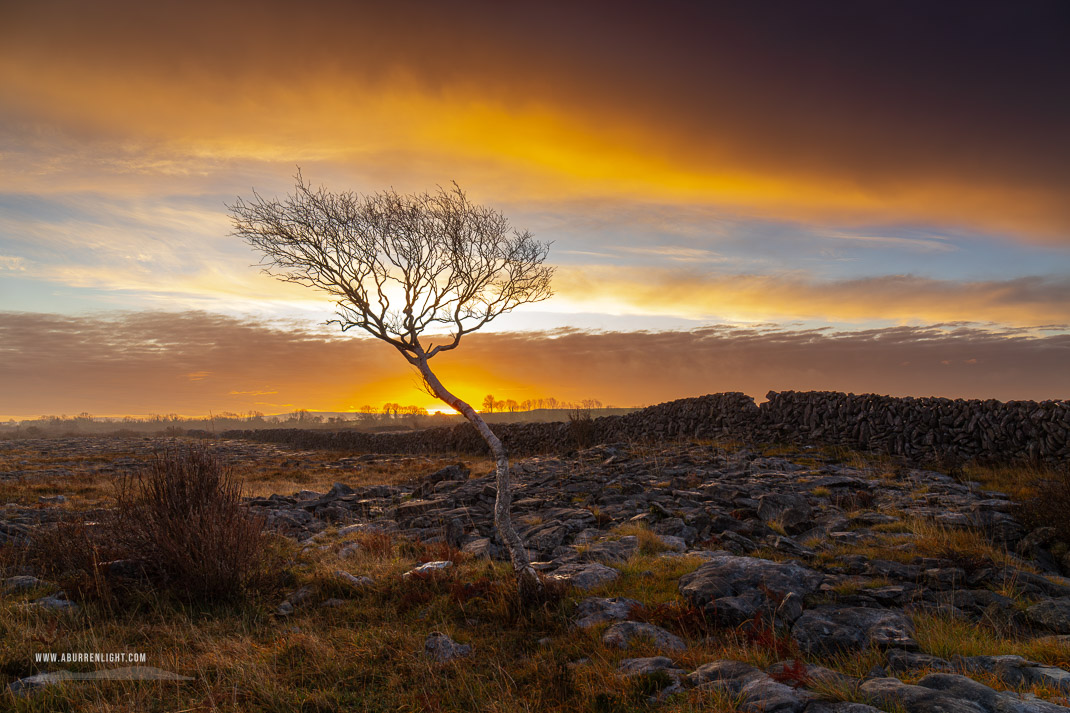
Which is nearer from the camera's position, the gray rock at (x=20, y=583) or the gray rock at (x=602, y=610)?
the gray rock at (x=602, y=610)

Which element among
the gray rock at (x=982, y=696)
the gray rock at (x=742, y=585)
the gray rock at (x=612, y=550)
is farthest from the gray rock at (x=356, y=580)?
the gray rock at (x=982, y=696)

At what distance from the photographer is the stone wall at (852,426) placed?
51.6 feet

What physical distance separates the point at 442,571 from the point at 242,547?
3.05m

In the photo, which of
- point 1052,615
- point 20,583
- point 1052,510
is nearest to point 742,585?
point 1052,615

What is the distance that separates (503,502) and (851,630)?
4.29 metres

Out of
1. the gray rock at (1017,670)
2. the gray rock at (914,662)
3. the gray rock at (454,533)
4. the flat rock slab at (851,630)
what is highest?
the gray rock at (1017,670)

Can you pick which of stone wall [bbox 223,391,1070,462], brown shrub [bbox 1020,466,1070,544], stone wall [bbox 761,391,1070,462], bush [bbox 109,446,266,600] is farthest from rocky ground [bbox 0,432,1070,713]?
stone wall [bbox 223,391,1070,462]

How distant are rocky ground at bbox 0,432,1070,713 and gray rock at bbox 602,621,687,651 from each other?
2cm

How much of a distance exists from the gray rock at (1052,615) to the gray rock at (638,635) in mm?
3902

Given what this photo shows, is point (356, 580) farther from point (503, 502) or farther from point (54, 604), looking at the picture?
point (54, 604)

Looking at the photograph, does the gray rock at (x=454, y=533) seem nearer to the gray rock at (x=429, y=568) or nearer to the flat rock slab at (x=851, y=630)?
the gray rock at (x=429, y=568)

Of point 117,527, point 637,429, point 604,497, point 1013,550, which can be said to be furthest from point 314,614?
point 637,429

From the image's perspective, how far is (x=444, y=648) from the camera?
6133 mm

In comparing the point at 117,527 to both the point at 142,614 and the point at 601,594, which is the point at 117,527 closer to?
the point at 142,614
